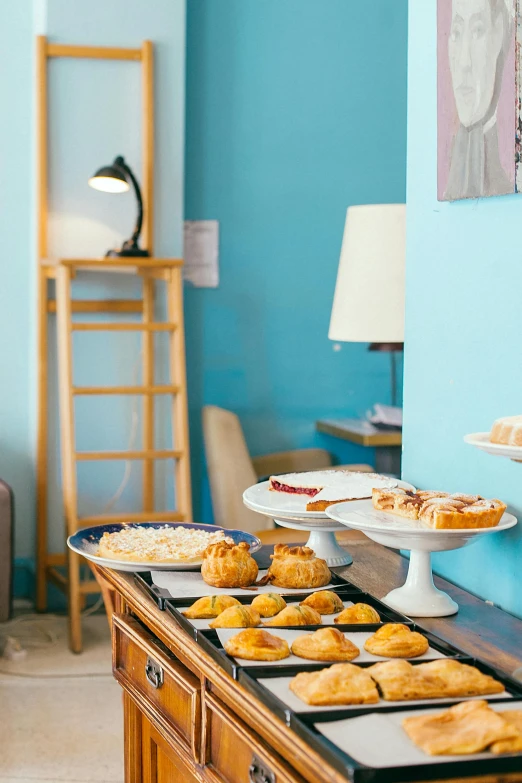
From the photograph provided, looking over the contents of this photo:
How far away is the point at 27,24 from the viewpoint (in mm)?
3869

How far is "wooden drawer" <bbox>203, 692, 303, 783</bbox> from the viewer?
1.06 metres

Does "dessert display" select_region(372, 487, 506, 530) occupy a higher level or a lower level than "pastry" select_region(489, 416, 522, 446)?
lower

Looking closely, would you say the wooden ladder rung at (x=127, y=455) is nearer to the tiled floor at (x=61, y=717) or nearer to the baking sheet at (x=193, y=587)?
the tiled floor at (x=61, y=717)

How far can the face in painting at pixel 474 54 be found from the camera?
1.56 m

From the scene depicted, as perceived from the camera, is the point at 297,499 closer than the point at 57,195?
Yes

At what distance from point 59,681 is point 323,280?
6.89 feet

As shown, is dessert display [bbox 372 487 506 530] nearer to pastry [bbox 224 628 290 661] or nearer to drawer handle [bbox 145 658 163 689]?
pastry [bbox 224 628 290 661]

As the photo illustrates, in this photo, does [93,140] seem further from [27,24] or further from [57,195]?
[27,24]

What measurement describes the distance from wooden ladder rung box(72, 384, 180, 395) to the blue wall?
532mm

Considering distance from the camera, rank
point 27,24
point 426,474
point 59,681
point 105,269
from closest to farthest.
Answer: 1. point 426,474
2. point 59,681
3. point 105,269
4. point 27,24

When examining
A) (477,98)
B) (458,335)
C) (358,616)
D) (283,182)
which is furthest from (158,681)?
(283,182)

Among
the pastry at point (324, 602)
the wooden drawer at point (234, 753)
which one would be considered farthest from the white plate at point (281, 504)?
the wooden drawer at point (234, 753)

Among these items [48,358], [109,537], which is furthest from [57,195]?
[109,537]

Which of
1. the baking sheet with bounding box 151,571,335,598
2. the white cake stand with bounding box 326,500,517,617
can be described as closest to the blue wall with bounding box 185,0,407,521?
the baking sheet with bounding box 151,571,335,598
